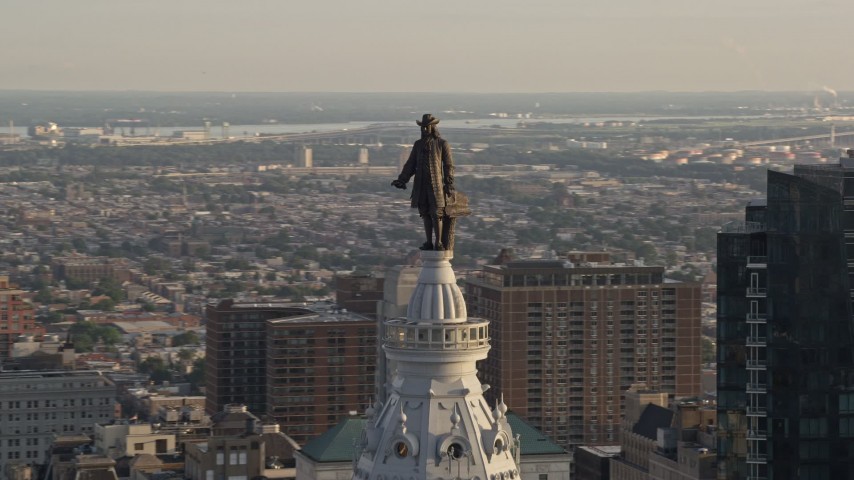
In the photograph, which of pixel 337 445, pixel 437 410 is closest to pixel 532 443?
pixel 337 445

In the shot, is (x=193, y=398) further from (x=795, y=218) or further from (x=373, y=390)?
(x=795, y=218)

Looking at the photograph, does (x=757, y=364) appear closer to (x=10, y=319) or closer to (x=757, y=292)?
(x=757, y=292)

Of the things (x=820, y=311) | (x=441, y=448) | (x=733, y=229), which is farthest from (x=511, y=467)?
(x=733, y=229)

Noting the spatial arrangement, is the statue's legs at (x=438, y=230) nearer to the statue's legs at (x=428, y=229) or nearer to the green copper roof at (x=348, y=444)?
the statue's legs at (x=428, y=229)

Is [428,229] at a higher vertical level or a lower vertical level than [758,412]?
higher

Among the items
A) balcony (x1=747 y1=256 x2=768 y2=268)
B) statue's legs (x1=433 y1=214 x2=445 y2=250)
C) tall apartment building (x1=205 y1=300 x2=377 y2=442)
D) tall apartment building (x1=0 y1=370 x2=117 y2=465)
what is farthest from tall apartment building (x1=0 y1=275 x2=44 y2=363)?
statue's legs (x1=433 y1=214 x2=445 y2=250)
